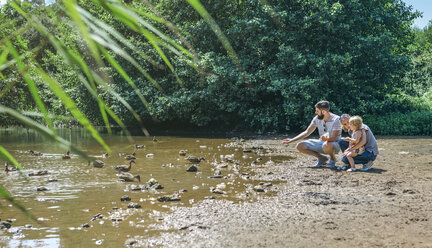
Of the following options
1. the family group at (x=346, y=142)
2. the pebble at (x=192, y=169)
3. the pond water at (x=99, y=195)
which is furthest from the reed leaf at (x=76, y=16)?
the family group at (x=346, y=142)

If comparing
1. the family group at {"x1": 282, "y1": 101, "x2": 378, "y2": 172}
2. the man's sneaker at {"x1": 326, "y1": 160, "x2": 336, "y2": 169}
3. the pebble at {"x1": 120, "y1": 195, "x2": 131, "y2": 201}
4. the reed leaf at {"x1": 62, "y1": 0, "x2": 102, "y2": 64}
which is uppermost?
the reed leaf at {"x1": 62, "y1": 0, "x2": 102, "y2": 64}

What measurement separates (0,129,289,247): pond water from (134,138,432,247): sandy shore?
16.6 inches

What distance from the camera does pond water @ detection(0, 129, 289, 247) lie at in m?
5.22

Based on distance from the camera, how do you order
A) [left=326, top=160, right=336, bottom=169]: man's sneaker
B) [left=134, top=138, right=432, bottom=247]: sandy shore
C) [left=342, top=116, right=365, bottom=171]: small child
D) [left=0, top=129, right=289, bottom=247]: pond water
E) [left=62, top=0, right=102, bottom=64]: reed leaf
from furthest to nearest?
[left=326, top=160, right=336, bottom=169]: man's sneaker
[left=342, top=116, right=365, bottom=171]: small child
[left=0, top=129, right=289, bottom=247]: pond water
[left=134, top=138, right=432, bottom=247]: sandy shore
[left=62, top=0, right=102, bottom=64]: reed leaf

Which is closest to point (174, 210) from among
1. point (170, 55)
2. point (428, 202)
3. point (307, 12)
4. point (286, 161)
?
point (428, 202)

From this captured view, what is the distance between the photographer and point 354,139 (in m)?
9.82

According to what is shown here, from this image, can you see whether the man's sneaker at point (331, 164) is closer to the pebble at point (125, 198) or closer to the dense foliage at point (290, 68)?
the pebble at point (125, 198)

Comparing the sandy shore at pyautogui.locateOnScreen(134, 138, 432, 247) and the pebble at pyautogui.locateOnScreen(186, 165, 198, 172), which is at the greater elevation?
the pebble at pyautogui.locateOnScreen(186, 165, 198, 172)

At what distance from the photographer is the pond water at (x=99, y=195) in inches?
206

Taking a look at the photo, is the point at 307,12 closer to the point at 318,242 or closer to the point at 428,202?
the point at 428,202

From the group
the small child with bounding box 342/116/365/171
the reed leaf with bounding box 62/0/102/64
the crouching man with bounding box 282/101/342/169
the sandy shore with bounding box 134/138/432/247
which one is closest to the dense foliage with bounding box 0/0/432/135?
the crouching man with bounding box 282/101/342/169

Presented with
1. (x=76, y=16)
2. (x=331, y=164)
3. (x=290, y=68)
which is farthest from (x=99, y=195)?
(x=290, y=68)

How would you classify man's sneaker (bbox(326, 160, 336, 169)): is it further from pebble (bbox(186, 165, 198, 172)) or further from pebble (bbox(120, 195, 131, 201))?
pebble (bbox(120, 195, 131, 201))

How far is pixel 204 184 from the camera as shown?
8.52 meters
